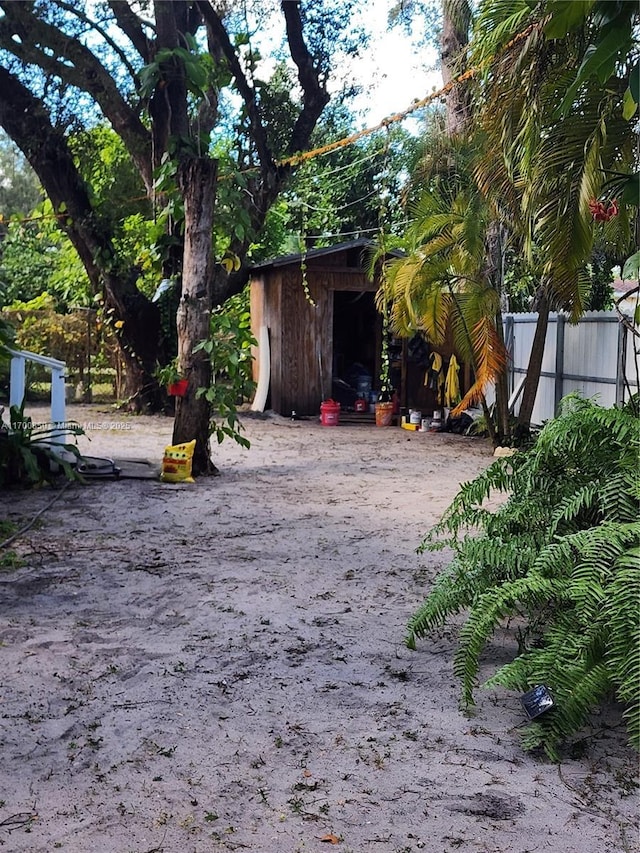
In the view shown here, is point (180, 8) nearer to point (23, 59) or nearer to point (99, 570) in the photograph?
point (23, 59)

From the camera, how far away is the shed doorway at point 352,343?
17109 mm

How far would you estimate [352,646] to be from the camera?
4414mm

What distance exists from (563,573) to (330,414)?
11.3m

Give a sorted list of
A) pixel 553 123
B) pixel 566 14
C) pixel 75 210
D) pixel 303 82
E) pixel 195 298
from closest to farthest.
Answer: pixel 566 14 < pixel 553 123 < pixel 195 298 < pixel 303 82 < pixel 75 210

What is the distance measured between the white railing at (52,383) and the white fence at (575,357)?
568 centimetres

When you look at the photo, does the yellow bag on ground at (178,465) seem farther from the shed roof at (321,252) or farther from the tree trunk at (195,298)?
the shed roof at (321,252)

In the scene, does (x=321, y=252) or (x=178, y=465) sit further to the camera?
(x=321, y=252)

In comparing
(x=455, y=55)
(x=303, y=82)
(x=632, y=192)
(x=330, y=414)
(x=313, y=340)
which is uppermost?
(x=303, y=82)

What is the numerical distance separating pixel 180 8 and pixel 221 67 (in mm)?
1506

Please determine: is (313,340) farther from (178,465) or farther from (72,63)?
(178,465)

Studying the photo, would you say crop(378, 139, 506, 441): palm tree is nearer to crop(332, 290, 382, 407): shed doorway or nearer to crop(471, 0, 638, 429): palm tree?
crop(471, 0, 638, 429): palm tree

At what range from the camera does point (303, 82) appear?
1392 centimetres

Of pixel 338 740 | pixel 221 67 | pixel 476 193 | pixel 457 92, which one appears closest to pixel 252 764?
pixel 338 740

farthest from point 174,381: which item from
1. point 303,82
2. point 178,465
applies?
point 303,82
